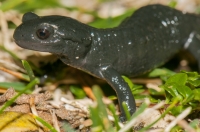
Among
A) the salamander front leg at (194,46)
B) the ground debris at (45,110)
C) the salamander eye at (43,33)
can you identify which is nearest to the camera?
the ground debris at (45,110)

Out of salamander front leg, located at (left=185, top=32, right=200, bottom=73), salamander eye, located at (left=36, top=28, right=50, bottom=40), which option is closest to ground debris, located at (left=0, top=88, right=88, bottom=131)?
salamander eye, located at (left=36, top=28, right=50, bottom=40)

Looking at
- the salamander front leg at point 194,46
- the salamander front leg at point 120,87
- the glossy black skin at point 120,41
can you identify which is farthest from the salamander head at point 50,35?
the salamander front leg at point 194,46

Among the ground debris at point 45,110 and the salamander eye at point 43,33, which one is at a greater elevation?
the salamander eye at point 43,33

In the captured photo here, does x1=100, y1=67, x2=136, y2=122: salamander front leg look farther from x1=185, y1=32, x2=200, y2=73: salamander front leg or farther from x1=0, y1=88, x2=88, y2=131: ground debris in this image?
x1=185, y1=32, x2=200, y2=73: salamander front leg

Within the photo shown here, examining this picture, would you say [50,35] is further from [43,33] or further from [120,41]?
[120,41]

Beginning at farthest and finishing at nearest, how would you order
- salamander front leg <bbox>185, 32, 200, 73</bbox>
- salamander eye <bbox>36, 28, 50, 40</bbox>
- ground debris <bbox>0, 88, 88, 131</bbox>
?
salamander front leg <bbox>185, 32, 200, 73</bbox>
salamander eye <bbox>36, 28, 50, 40</bbox>
ground debris <bbox>0, 88, 88, 131</bbox>

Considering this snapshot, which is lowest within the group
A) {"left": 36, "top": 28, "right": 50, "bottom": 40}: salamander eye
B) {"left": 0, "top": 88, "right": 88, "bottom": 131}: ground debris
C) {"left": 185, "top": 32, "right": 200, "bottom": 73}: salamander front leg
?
{"left": 0, "top": 88, "right": 88, "bottom": 131}: ground debris

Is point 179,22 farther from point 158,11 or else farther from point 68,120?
point 68,120

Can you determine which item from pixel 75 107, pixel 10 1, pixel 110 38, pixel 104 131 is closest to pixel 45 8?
pixel 10 1

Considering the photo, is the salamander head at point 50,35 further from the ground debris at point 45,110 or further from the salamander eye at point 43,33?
the ground debris at point 45,110
